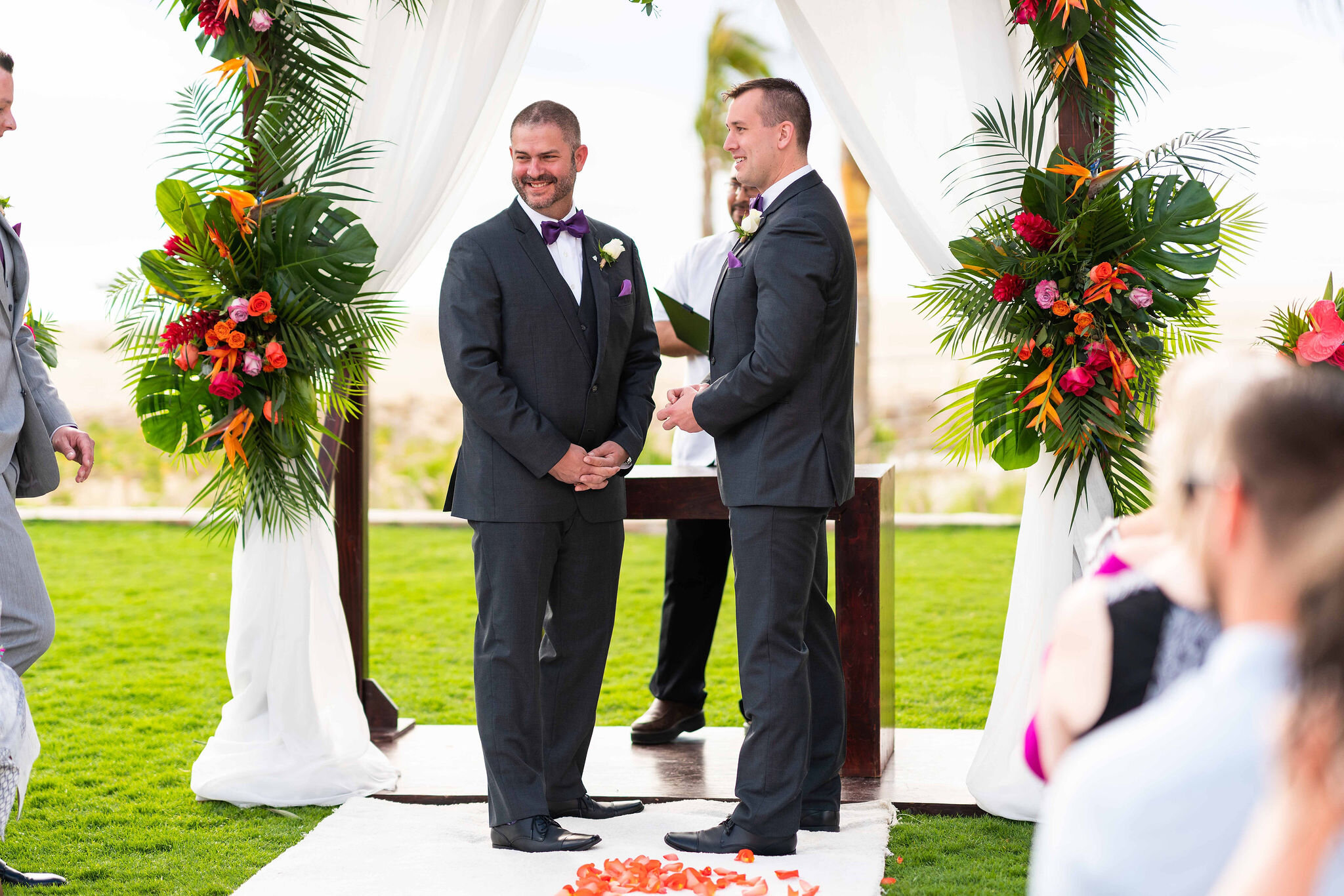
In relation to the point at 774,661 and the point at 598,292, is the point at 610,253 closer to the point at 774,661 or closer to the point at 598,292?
the point at 598,292

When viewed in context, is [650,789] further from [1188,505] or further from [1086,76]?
[1188,505]

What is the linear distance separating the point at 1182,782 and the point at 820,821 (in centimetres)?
228

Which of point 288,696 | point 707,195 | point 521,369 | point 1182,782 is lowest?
point 288,696

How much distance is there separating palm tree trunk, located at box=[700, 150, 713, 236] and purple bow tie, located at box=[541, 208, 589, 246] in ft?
32.1

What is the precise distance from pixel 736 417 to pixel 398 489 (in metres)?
9.93

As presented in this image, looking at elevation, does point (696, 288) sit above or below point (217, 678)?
above

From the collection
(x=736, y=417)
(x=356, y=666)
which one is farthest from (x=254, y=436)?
(x=736, y=417)

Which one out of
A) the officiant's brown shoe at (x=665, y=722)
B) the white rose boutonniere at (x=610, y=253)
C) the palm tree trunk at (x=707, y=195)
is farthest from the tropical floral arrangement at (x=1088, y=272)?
the palm tree trunk at (x=707, y=195)

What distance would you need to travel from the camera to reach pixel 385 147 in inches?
149

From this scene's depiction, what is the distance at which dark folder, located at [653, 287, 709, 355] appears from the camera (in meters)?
3.64

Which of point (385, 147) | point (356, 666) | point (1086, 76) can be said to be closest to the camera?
point (1086, 76)

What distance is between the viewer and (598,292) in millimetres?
3217

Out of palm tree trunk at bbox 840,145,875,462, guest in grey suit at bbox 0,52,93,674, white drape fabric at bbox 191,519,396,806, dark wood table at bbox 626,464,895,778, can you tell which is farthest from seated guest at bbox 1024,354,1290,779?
palm tree trunk at bbox 840,145,875,462

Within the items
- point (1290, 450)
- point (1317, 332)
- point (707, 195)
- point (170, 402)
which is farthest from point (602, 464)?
point (707, 195)
